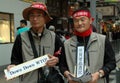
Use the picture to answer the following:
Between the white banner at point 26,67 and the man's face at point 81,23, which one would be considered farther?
the white banner at point 26,67

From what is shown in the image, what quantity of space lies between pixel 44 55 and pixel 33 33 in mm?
314

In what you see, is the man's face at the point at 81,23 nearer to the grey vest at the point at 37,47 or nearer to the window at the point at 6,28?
the grey vest at the point at 37,47

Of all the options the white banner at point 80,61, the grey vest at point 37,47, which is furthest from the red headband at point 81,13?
the grey vest at point 37,47

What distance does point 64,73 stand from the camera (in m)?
3.85

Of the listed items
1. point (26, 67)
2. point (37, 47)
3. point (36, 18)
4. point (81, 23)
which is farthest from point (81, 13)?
point (26, 67)

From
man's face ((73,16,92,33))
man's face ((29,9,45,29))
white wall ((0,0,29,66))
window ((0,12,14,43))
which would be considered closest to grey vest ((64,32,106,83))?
man's face ((73,16,92,33))

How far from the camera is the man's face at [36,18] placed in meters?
4.04

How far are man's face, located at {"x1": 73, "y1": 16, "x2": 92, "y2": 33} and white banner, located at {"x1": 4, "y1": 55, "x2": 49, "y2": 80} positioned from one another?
51 cm

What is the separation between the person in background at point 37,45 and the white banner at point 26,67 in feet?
0.17

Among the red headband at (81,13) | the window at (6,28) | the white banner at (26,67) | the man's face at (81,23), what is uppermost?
the red headband at (81,13)

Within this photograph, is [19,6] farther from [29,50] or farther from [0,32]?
[29,50]

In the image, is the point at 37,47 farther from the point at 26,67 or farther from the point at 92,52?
the point at 92,52

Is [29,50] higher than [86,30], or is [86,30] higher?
[86,30]

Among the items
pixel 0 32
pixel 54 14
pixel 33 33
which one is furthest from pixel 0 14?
pixel 33 33
